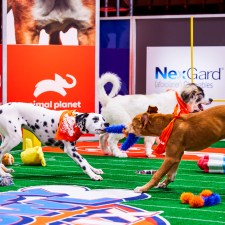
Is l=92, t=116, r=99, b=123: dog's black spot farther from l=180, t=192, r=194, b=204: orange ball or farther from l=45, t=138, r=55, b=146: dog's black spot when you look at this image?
l=180, t=192, r=194, b=204: orange ball

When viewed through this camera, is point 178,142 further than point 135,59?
No

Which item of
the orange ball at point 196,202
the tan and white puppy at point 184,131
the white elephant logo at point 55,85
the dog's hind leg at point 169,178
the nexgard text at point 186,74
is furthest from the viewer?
the nexgard text at point 186,74

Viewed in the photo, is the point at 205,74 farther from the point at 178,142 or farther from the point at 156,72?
the point at 178,142

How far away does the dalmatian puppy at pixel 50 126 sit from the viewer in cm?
863

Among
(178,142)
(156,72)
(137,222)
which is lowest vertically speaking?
(137,222)

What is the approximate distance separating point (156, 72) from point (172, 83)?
0.43 metres

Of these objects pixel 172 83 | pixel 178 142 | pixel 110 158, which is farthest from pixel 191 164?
pixel 172 83

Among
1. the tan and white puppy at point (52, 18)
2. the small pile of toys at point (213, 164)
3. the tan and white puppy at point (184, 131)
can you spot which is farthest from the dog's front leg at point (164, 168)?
the tan and white puppy at point (52, 18)

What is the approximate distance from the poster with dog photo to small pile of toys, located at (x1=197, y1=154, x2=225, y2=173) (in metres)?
4.67

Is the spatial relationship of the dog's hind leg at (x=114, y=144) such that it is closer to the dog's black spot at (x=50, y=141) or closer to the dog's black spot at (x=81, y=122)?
the dog's black spot at (x=50, y=141)

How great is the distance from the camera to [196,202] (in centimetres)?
668

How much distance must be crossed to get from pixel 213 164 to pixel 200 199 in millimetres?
2446

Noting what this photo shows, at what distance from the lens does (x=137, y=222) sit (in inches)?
236

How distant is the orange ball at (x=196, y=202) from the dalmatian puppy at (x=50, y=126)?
2.04 metres
